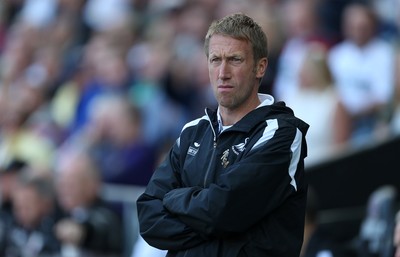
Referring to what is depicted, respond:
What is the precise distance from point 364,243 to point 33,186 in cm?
372

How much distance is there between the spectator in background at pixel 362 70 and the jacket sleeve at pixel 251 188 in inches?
204

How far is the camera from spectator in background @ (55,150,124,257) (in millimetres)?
→ 8287

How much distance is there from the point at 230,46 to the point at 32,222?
18.2 feet

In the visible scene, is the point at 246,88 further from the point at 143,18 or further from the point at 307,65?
the point at 143,18

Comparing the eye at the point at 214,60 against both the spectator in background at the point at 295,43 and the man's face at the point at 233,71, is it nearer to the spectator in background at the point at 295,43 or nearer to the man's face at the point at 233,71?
the man's face at the point at 233,71

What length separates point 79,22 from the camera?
1338 centimetres

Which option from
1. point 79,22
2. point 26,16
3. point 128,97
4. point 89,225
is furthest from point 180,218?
point 26,16

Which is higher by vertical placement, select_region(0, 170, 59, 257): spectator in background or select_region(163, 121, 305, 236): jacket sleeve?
select_region(163, 121, 305, 236): jacket sleeve

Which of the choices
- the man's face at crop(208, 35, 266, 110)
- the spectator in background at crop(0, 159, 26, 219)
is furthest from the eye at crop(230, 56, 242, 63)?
the spectator in background at crop(0, 159, 26, 219)

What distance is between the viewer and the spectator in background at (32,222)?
8758 millimetres

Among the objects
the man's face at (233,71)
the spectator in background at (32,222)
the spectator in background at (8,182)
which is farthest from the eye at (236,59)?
the spectator in background at (8,182)

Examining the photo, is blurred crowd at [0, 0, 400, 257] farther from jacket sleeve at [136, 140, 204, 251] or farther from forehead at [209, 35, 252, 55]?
forehead at [209, 35, 252, 55]

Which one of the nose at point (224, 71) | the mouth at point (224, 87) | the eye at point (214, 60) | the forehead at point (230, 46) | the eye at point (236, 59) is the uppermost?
the forehead at point (230, 46)

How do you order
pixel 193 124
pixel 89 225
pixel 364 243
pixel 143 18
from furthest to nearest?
pixel 143 18 → pixel 89 225 → pixel 364 243 → pixel 193 124
